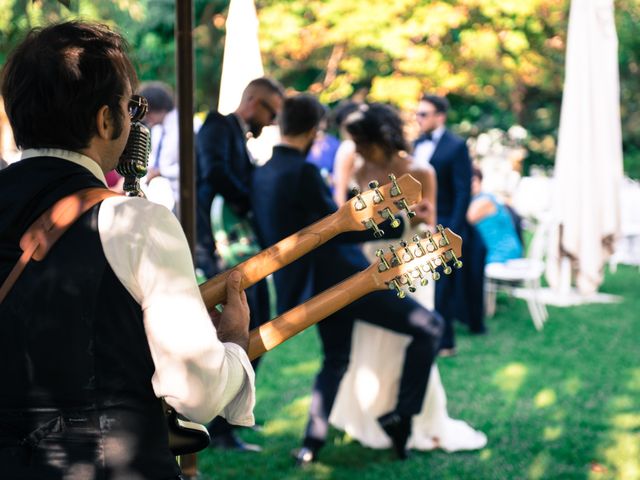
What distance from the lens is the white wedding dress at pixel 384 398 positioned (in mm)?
5363

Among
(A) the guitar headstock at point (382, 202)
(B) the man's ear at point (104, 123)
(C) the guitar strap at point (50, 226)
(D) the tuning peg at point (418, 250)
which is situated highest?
(B) the man's ear at point (104, 123)

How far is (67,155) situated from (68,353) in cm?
38

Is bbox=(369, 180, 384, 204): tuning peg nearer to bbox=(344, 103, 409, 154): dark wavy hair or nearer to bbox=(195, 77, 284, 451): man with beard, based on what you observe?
bbox=(344, 103, 409, 154): dark wavy hair

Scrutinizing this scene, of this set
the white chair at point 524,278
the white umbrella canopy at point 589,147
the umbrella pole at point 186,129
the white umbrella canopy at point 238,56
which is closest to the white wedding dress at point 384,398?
the white umbrella canopy at point 589,147

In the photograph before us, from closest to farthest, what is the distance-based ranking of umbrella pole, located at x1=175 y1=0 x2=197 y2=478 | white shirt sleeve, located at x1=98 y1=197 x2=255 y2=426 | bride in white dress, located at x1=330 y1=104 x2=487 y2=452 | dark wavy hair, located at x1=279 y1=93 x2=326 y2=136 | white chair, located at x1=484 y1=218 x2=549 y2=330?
white shirt sleeve, located at x1=98 y1=197 x2=255 y2=426
umbrella pole, located at x1=175 y1=0 x2=197 y2=478
dark wavy hair, located at x1=279 y1=93 x2=326 y2=136
bride in white dress, located at x1=330 y1=104 x2=487 y2=452
white chair, located at x1=484 y1=218 x2=549 y2=330

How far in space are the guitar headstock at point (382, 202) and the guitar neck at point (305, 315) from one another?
0.12 metres

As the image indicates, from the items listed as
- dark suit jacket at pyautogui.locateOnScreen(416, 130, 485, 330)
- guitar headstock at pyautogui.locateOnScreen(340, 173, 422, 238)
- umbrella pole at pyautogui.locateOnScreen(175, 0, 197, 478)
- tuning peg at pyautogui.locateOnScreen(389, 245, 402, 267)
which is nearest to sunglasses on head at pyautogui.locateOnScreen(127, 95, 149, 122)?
guitar headstock at pyautogui.locateOnScreen(340, 173, 422, 238)

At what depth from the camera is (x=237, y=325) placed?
190 cm

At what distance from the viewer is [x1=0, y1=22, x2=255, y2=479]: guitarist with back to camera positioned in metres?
1.62

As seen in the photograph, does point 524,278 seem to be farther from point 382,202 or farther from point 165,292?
point 165,292

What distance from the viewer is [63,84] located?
1.72 m

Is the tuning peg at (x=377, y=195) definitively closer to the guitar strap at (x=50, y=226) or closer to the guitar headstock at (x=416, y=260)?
the guitar headstock at (x=416, y=260)

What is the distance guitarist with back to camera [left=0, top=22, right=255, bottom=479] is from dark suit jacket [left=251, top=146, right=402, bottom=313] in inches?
109

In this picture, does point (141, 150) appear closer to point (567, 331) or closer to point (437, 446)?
point (437, 446)
